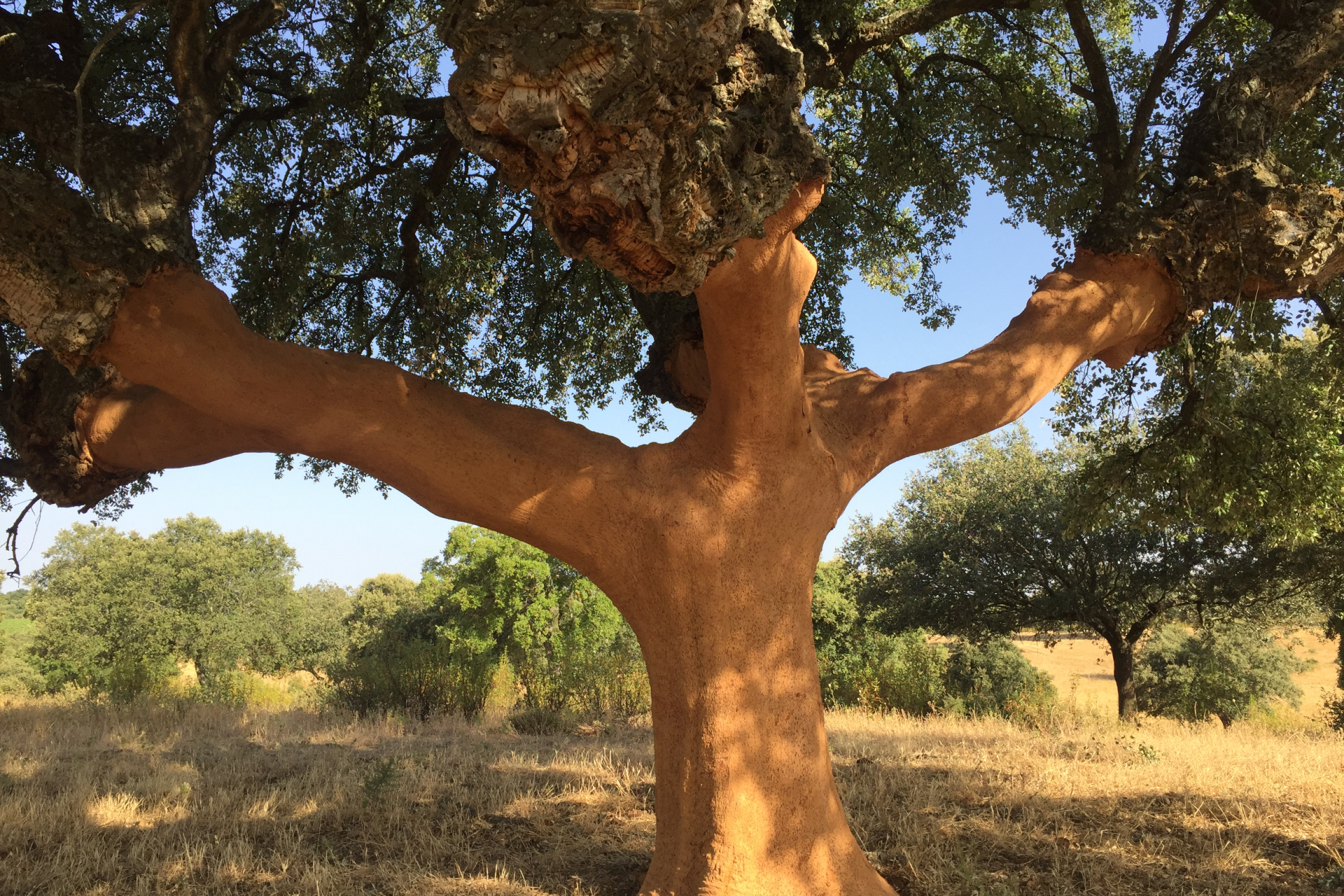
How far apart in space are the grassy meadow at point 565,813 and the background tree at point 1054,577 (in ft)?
19.4

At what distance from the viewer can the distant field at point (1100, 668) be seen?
24547mm

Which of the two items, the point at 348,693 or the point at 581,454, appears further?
the point at 348,693

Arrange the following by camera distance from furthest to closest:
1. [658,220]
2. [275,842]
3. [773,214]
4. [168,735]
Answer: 1. [168,735]
2. [275,842]
3. [773,214]
4. [658,220]

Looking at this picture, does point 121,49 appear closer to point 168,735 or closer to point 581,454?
point 581,454

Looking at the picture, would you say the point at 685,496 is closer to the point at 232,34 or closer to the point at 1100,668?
the point at 232,34

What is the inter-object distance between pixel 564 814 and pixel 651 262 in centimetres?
467

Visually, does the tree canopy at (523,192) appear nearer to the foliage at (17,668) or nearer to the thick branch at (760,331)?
the thick branch at (760,331)

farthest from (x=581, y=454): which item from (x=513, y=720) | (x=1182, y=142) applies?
(x=513, y=720)

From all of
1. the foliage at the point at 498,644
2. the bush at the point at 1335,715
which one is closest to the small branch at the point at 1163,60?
the foliage at the point at 498,644

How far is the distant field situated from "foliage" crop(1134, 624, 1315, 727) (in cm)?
136

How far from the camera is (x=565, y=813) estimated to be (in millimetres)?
6270

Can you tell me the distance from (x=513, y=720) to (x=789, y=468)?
307 inches

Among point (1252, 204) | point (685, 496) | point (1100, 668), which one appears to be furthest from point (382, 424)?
point (1100, 668)

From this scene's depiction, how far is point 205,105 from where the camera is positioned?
494cm
